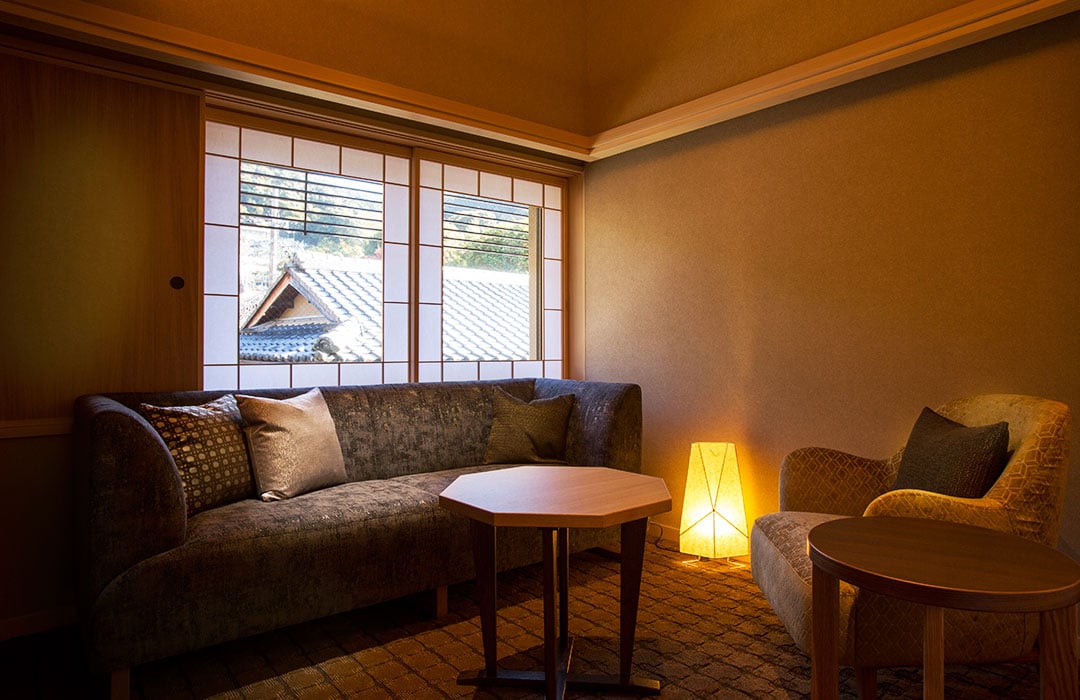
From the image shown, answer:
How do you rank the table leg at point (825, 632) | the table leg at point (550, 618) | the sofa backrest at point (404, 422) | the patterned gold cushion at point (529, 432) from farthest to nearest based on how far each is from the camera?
1. the patterned gold cushion at point (529, 432)
2. the sofa backrest at point (404, 422)
3. the table leg at point (550, 618)
4. the table leg at point (825, 632)

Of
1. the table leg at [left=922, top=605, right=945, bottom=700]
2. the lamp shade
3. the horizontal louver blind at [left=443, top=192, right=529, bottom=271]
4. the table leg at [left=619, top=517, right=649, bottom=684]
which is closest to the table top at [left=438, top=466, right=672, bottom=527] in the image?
the table leg at [left=619, top=517, right=649, bottom=684]

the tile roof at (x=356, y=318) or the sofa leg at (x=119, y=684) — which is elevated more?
the tile roof at (x=356, y=318)

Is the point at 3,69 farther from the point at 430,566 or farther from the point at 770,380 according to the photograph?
the point at 770,380

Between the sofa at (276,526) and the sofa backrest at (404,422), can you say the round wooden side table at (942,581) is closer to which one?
the sofa at (276,526)

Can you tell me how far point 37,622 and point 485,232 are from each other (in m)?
2.73

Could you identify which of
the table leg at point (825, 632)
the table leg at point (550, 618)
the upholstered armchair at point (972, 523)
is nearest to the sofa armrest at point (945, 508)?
the upholstered armchair at point (972, 523)

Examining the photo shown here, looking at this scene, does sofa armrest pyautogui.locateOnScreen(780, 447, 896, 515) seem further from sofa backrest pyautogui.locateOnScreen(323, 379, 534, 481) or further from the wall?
the wall

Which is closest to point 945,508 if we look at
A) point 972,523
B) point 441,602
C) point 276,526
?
point 972,523

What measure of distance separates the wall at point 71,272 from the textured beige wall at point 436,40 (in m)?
0.35

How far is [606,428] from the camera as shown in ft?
10.2

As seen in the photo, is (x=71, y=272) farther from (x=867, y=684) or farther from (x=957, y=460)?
(x=957, y=460)

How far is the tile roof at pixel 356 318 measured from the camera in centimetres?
313

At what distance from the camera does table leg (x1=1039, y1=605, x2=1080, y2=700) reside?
4.21 feet

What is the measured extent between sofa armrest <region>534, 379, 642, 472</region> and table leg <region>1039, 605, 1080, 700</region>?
1.91m
